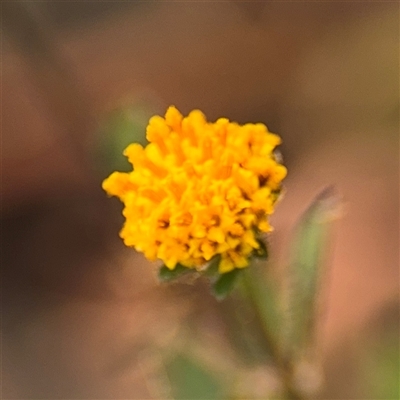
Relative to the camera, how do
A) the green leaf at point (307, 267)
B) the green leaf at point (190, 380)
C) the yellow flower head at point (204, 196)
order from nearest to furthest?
the yellow flower head at point (204, 196) → the green leaf at point (307, 267) → the green leaf at point (190, 380)

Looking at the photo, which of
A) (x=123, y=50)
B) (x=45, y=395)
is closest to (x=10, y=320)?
(x=45, y=395)

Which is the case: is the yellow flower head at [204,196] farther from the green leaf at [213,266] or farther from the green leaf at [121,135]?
the green leaf at [121,135]

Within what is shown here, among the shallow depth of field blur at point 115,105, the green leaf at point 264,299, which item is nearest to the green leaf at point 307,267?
the green leaf at point 264,299

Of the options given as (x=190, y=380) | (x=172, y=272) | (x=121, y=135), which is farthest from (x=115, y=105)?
(x=172, y=272)

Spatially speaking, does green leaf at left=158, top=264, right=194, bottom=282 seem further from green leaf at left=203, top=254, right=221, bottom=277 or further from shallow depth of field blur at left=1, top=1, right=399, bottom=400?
shallow depth of field blur at left=1, top=1, right=399, bottom=400

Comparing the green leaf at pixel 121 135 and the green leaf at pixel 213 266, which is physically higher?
the green leaf at pixel 121 135

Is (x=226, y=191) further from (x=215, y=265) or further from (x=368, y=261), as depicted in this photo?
(x=368, y=261)

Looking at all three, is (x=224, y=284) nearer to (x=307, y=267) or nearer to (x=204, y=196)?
→ (x=204, y=196)
